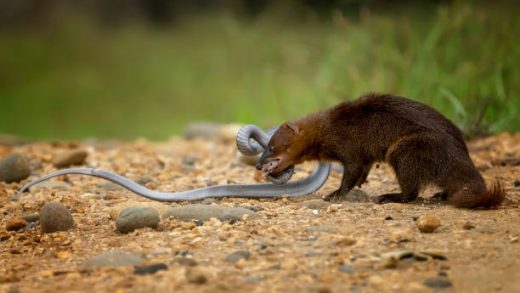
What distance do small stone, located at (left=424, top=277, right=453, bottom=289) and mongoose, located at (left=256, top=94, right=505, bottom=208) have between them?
1527 mm

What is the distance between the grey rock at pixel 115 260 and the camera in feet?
14.1

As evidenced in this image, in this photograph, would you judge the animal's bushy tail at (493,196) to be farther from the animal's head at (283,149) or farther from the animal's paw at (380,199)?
the animal's head at (283,149)

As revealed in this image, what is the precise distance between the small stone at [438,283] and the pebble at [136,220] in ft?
5.81

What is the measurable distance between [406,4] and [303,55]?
7.99 feet

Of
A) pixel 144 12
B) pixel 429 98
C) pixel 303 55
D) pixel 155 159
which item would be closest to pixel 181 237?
pixel 155 159

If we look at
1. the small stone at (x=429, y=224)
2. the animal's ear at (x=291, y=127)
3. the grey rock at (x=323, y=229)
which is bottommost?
the small stone at (x=429, y=224)

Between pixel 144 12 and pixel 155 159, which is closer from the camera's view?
pixel 155 159

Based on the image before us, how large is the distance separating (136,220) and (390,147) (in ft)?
6.13

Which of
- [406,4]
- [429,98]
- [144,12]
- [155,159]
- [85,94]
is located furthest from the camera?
[144,12]

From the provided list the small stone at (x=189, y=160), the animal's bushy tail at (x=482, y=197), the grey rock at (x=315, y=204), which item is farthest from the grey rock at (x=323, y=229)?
the small stone at (x=189, y=160)

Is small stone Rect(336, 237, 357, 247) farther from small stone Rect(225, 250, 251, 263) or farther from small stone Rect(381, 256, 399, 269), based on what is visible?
small stone Rect(225, 250, 251, 263)

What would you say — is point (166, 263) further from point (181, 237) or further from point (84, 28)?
point (84, 28)

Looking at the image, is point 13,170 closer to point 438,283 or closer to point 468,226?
point 468,226

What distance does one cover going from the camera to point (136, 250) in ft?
15.0
